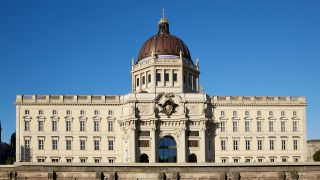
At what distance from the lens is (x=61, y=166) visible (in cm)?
7231

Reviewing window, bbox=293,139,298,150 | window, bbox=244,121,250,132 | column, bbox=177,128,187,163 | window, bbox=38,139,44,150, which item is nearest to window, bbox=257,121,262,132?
window, bbox=244,121,250,132

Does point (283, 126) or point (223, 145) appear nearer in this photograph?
point (223, 145)

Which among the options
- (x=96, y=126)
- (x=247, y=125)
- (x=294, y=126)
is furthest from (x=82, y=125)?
(x=294, y=126)

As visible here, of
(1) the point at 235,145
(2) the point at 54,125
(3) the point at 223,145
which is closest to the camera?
(2) the point at 54,125

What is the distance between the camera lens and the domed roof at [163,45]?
10889 centimetres

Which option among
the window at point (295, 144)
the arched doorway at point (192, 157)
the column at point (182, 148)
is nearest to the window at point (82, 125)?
the column at point (182, 148)

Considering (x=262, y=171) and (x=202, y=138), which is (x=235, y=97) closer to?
(x=202, y=138)

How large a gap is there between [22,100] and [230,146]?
3668cm

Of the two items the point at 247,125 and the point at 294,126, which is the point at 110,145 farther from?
the point at 294,126

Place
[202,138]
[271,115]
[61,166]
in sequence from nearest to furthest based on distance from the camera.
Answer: [61,166] < [202,138] < [271,115]

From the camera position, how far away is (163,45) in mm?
109312

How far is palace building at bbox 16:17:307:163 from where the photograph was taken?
97000 mm

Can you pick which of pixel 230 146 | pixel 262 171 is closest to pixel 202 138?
pixel 230 146

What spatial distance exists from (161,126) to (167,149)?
13.0 feet
